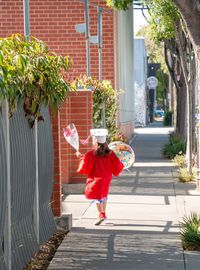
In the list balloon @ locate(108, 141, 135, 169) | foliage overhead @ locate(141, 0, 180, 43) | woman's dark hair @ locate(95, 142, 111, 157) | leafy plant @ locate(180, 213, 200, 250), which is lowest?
leafy plant @ locate(180, 213, 200, 250)

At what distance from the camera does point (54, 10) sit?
75.0 ft

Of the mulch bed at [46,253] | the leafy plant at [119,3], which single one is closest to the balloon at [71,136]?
the mulch bed at [46,253]

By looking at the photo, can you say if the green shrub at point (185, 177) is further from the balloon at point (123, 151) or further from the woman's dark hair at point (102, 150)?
the woman's dark hair at point (102, 150)

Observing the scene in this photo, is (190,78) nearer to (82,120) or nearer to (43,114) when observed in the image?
(82,120)

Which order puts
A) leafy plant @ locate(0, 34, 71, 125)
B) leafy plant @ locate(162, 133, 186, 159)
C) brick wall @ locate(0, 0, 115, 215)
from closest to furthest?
leafy plant @ locate(0, 34, 71, 125)
brick wall @ locate(0, 0, 115, 215)
leafy plant @ locate(162, 133, 186, 159)

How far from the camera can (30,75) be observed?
7266 millimetres

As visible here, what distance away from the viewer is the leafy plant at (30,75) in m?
6.66

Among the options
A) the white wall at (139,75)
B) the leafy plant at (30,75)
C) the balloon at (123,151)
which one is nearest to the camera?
the leafy plant at (30,75)

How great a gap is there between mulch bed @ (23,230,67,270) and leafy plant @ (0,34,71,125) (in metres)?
1.59

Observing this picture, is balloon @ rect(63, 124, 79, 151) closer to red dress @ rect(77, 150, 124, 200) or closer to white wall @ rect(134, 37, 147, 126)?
red dress @ rect(77, 150, 124, 200)

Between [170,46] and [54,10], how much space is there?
3.79 m

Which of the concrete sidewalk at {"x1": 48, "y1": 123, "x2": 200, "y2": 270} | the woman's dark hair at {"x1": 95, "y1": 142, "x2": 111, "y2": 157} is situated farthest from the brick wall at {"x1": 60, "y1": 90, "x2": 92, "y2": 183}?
the woman's dark hair at {"x1": 95, "y1": 142, "x2": 111, "y2": 157}

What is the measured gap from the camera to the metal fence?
266 inches

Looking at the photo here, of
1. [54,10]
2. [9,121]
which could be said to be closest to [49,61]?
[9,121]
